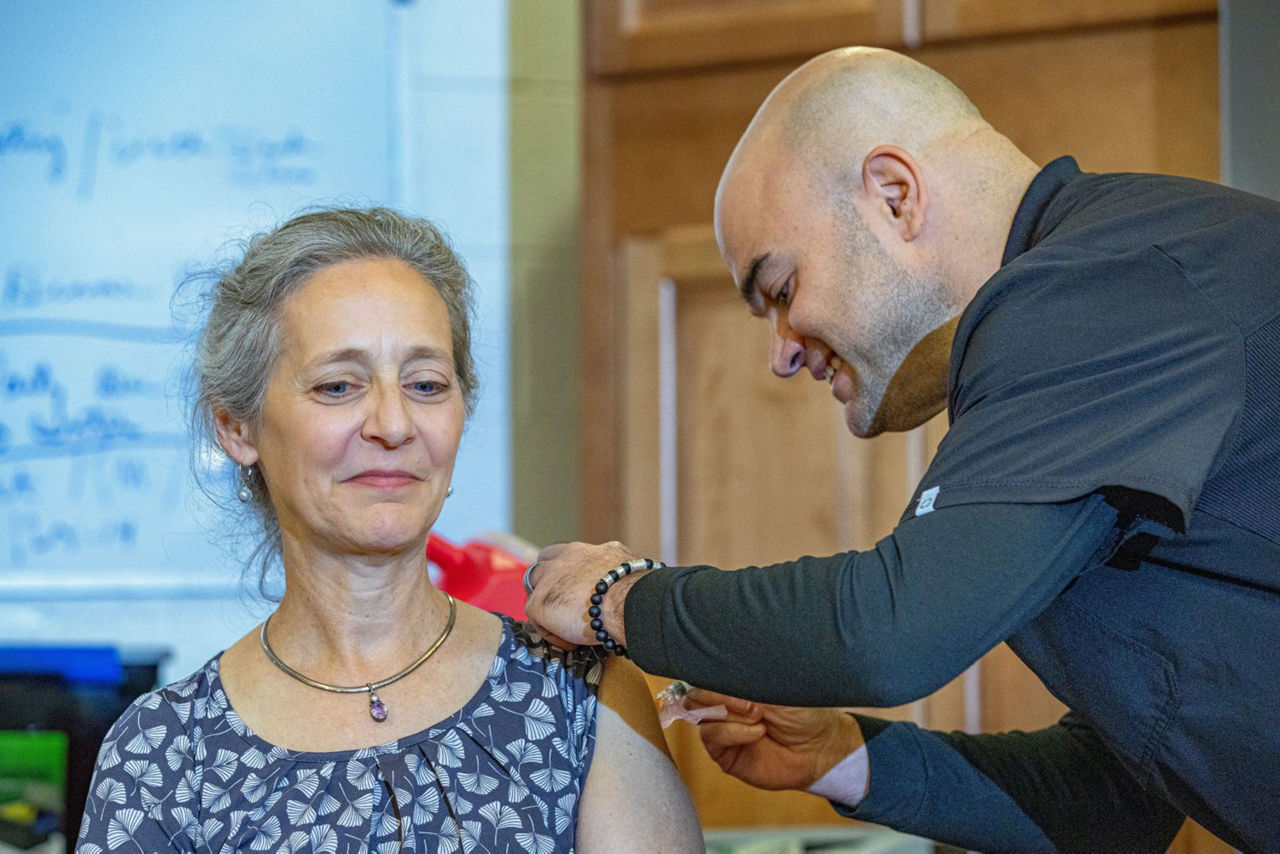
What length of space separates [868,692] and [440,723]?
476mm

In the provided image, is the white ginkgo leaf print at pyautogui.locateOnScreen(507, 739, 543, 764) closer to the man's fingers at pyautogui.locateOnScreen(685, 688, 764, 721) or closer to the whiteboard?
the man's fingers at pyautogui.locateOnScreen(685, 688, 764, 721)

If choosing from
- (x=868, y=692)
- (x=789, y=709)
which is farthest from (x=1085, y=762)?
(x=868, y=692)

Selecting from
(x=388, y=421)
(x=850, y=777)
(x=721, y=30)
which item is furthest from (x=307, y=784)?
(x=721, y=30)

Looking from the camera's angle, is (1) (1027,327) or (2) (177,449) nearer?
(1) (1027,327)

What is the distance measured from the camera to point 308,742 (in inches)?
52.9

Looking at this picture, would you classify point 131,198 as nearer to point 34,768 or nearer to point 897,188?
point 34,768

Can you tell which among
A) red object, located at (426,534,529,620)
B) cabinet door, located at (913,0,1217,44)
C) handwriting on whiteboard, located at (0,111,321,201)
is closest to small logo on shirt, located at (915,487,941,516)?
red object, located at (426,534,529,620)

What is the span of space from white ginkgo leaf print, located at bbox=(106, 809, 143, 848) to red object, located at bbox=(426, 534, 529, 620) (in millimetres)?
513

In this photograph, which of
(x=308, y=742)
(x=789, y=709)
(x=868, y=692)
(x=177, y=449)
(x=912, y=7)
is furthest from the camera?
(x=177, y=449)

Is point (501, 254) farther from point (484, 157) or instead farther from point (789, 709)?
point (789, 709)

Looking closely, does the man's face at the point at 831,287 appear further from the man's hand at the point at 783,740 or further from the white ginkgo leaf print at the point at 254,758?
the white ginkgo leaf print at the point at 254,758

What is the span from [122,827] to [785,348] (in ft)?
2.81

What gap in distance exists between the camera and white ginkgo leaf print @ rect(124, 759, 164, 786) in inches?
51.6

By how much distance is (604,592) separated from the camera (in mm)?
1306
